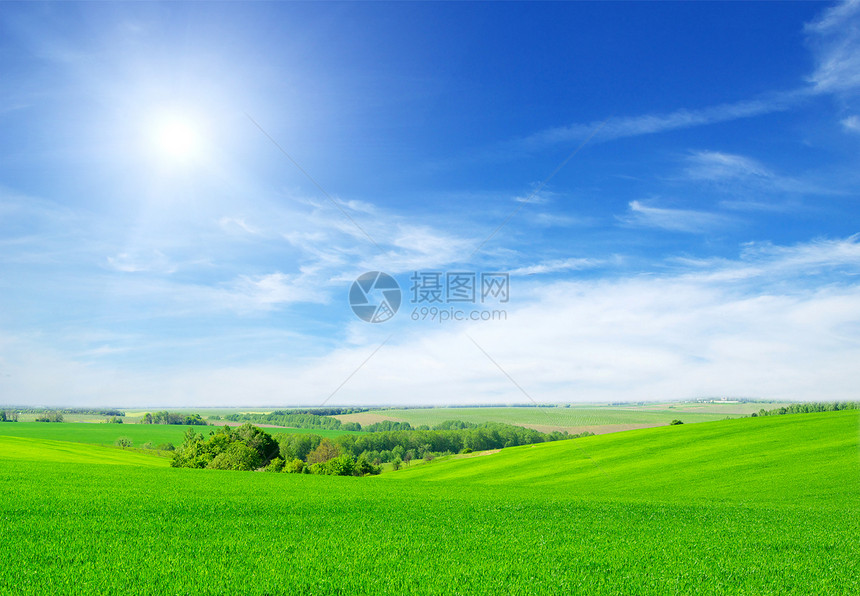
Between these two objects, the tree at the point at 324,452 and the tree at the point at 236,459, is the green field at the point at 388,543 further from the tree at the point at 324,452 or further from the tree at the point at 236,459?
the tree at the point at 324,452

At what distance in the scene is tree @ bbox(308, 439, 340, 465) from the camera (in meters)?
79.5

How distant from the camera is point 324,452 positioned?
269 feet

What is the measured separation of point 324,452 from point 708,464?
202 ft

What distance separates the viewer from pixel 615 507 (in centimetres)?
1658

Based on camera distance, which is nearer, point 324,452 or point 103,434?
point 324,452

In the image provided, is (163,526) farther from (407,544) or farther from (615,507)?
(615,507)

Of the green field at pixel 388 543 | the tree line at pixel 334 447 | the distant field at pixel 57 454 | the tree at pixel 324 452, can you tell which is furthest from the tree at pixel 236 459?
the green field at pixel 388 543

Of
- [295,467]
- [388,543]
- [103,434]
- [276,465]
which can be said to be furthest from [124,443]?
[388,543]

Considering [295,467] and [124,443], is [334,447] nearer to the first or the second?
[295,467]

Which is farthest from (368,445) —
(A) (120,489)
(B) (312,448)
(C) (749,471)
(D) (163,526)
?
(D) (163,526)

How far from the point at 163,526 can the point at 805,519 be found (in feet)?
63.3

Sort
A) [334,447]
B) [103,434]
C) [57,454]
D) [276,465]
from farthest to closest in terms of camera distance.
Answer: [103,434] → [334,447] → [276,465] → [57,454]

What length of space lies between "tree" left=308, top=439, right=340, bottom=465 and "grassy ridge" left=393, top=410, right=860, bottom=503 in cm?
2540

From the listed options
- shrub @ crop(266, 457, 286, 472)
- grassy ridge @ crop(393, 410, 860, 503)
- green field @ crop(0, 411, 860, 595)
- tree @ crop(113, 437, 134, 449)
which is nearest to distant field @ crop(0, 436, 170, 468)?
shrub @ crop(266, 457, 286, 472)
